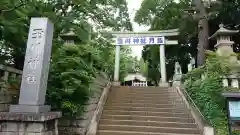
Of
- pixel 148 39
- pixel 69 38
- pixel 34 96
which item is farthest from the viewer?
pixel 148 39

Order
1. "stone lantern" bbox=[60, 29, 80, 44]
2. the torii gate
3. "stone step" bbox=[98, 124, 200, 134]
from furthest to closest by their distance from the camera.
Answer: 1. the torii gate
2. "stone lantern" bbox=[60, 29, 80, 44]
3. "stone step" bbox=[98, 124, 200, 134]

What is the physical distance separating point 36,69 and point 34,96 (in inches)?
27.0

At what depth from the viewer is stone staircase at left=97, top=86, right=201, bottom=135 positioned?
8.52 metres

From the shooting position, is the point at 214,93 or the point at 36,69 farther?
the point at 214,93

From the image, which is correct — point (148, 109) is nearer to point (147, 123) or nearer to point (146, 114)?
point (146, 114)

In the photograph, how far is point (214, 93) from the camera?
8047 millimetres

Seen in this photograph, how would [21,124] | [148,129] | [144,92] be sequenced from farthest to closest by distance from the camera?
[144,92], [148,129], [21,124]

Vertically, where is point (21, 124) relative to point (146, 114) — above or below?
below

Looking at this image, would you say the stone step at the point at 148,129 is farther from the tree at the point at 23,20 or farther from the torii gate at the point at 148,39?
the torii gate at the point at 148,39

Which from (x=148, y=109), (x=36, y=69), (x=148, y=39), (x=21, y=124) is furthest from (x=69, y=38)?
(x=148, y=39)

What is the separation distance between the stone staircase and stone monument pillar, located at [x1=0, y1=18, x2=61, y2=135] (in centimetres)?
313

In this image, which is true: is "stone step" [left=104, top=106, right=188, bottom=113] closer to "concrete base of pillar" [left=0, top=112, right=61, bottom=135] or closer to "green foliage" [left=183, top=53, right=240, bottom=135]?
"green foliage" [left=183, top=53, right=240, bottom=135]

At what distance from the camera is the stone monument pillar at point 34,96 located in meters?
5.41

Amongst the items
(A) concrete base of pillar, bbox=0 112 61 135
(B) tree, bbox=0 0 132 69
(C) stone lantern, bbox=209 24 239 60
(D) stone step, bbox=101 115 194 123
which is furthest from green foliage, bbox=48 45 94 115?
(C) stone lantern, bbox=209 24 239 60
